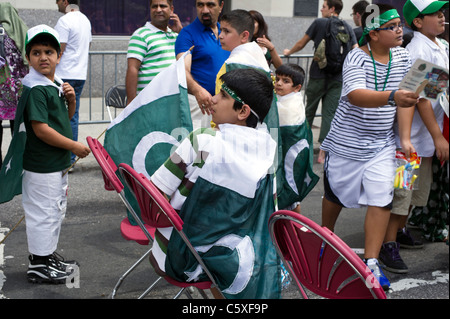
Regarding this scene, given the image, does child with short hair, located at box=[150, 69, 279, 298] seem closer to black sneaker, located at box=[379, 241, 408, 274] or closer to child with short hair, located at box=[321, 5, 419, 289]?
child with short hair, located at box=[321, 5, 419, 289]

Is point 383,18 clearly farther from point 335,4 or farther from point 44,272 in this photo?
point 335,4

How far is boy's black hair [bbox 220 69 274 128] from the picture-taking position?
3363 millimetres

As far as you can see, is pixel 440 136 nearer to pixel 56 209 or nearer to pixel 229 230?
pixel 229 230

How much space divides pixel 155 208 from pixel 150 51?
2.89 metres

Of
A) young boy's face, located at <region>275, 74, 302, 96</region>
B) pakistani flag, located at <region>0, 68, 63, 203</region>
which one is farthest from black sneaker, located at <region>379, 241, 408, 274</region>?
pakistani flag, located at <region>0, 68, 63, 203</region>

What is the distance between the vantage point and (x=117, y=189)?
127 inches

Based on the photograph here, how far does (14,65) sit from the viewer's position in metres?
6.26

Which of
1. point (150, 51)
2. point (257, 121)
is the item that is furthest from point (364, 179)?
point (150, 51)

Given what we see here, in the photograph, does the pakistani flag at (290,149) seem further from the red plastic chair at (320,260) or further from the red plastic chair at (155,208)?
the red plastic chair at (320,260)

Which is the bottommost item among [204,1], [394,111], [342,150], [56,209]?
[56,209]

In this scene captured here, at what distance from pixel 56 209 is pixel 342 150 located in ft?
6.44

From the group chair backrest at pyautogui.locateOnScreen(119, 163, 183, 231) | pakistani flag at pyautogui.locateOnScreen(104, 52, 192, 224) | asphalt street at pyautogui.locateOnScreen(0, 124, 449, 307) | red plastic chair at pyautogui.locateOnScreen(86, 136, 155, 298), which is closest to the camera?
chair backrest at pyautogui.locateOnScreen(119, 163, 183, 231)

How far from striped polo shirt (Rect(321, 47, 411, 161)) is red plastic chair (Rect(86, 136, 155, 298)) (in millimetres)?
1604

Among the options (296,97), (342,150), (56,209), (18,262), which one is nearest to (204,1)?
(296,97)
